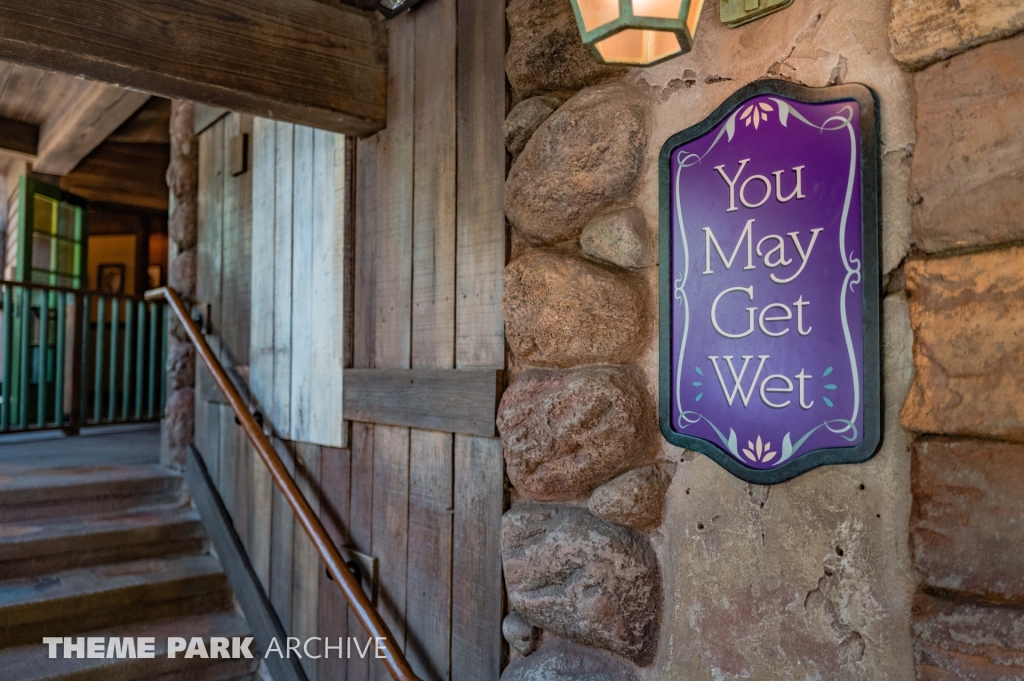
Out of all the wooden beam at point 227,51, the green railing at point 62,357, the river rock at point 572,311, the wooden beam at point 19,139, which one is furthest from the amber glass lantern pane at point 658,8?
the wooden beam at point 19,139

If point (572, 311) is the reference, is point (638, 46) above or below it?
above

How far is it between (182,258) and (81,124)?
6.24 ft

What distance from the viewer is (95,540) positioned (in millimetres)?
2805

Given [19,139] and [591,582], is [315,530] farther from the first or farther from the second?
[19,139]

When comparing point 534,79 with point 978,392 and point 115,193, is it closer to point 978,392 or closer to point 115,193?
point 978,392

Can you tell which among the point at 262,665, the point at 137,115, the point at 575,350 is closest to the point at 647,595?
the point at 575,350

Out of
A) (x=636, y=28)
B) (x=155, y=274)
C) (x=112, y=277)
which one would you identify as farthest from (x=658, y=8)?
(x=112, y=277)

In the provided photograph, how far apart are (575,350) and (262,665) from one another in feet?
6.26

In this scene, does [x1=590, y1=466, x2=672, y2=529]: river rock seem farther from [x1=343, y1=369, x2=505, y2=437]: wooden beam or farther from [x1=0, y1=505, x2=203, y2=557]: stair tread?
[x1=0, y1=505, x2=203, y2=557]: stair tread

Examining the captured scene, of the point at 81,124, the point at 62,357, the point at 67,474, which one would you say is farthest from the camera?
the point at 62,357

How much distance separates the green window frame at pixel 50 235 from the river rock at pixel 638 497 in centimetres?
536

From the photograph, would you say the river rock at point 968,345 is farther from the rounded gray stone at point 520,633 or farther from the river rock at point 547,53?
the rounded gray stone at point 520,633

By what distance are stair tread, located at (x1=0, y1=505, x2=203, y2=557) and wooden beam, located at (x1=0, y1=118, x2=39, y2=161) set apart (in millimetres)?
3310

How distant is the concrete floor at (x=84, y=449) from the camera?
3.48 meters
